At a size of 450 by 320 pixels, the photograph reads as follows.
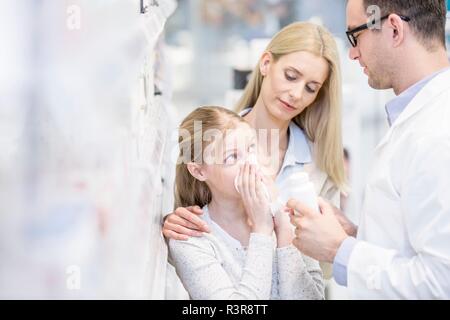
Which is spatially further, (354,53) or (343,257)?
(354,53)

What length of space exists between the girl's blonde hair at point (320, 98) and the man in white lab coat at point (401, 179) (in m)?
0.09

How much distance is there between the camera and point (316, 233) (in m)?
1.48

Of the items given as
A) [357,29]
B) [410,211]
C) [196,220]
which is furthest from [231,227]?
[357,29]

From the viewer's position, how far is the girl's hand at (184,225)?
1.56m

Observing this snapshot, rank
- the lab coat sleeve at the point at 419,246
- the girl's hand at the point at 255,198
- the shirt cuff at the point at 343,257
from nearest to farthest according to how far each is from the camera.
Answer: the lab coat sleeve at the point at 419,246, the shirt cuff at the point at 343,257, the girl's hand at the point at 255,198

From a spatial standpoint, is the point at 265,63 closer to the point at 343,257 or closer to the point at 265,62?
the point at 265,62

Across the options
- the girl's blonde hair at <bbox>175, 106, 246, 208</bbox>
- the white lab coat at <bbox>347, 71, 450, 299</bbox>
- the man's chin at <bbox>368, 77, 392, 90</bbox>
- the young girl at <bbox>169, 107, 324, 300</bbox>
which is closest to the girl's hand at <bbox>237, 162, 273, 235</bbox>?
the young girl at <bbox>169, 107, 324, 300</bbox>

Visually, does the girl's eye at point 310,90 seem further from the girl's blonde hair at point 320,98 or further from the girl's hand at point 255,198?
the girl's hand at point 255,198

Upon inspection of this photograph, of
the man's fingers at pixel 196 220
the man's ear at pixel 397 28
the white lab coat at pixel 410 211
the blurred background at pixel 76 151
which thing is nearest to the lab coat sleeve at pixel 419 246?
the white lab coat at pixel 410 211

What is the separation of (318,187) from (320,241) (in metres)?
0.22

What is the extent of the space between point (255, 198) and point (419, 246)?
0.38 meters

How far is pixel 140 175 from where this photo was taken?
5.02ft
